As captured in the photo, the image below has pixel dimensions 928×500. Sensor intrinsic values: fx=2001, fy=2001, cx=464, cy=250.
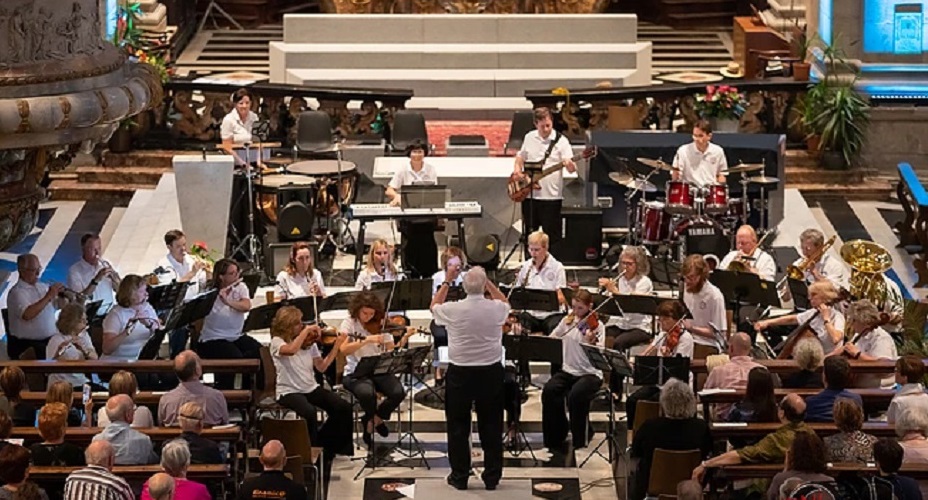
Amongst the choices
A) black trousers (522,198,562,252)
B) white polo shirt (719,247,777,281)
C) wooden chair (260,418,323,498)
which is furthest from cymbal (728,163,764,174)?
wooden chair (260,418,323,498)

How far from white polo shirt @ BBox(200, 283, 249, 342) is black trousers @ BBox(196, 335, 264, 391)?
0.06 m

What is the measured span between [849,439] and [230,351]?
17.2 feet

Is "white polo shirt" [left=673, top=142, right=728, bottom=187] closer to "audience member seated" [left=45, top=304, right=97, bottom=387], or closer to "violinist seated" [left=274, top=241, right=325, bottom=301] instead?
"violinist seated" [left=274, top=241, right=325, bottom=301]

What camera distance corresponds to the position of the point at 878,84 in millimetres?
23031

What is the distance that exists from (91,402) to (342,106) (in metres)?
9.41

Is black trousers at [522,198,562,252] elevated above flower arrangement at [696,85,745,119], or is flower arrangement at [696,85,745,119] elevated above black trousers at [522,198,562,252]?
flower arrangement at [696,85,745,119]

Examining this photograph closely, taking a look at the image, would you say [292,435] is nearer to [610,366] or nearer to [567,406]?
[610,366]

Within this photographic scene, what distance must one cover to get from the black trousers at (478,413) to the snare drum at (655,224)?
13.9 ft

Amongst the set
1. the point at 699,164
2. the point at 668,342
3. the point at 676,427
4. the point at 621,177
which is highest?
the point at 699,164

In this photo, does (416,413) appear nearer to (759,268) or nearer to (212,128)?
(759,268)

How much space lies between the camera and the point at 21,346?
50.7 feet

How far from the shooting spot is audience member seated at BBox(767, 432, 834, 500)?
11.3 meters

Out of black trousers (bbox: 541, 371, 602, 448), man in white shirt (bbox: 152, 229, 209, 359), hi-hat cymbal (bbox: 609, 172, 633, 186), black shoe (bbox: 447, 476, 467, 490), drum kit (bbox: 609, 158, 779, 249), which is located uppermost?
hi-hat cymbal (bbox: 609, 172, 633, 186)

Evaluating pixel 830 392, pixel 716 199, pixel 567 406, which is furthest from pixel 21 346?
pixel 830 392
